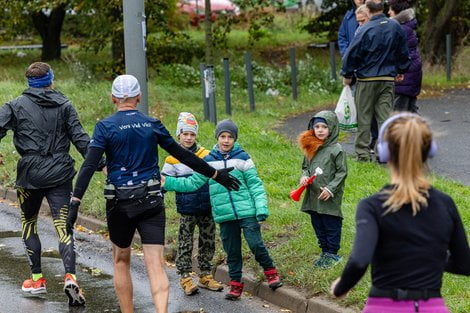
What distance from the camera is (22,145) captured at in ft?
28.5

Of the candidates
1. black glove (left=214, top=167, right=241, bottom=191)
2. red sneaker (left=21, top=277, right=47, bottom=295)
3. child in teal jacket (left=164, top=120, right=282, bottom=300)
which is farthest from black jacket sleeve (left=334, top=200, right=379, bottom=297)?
red sneaker (left=21, top=277, right=47, bottom=295)

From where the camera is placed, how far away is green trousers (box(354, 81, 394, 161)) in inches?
495

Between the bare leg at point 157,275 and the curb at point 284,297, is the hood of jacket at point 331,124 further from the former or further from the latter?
the bare leg at point 157,275

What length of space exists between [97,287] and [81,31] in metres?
24.0

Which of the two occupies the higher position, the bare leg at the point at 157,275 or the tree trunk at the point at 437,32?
the tree trunk at the point at 437,32

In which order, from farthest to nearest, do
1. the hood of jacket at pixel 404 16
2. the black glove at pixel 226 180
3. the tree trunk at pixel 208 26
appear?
the tree trunk at pixel 208 26 → the hood of jacket at pixel 404 16 → the black glove at pixel 226 180

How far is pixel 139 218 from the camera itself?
7.26m

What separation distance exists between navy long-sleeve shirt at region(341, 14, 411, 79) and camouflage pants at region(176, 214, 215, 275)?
412 centimetres

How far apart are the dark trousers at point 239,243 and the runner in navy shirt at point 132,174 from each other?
1.25 m

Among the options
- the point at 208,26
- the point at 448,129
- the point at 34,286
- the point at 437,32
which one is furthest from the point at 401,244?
the point at 437,32

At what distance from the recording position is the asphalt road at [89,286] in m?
8.41

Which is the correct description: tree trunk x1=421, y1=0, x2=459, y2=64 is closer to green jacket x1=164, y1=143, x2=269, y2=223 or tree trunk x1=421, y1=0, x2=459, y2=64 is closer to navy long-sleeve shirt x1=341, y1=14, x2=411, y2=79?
navy long-sleeve shirt x1=341, y1=14, x2=411, y2=79

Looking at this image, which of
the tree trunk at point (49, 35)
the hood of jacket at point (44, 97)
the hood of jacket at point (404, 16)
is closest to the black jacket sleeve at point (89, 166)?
the hood of jacket at point (44, 97)

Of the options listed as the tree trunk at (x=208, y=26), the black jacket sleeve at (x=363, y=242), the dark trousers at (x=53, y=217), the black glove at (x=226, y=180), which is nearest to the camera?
the black jacket sleeve at (x=363, y=242)
